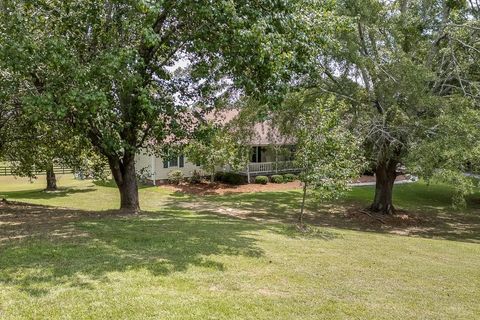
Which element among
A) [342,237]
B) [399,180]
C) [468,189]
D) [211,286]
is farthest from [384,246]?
[399,180]

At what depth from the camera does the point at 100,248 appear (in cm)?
802

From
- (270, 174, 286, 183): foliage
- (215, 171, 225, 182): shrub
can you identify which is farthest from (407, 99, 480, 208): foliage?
(215, 171, 225, 182): shrub

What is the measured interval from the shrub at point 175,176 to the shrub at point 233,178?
11.7ft

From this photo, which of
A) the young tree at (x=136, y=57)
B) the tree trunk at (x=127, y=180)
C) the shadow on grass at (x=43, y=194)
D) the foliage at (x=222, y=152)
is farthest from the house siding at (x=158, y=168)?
the young tree at (x=136, y=57)

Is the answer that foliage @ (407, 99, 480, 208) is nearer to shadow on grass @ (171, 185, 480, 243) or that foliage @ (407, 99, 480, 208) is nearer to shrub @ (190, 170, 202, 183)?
shadow on grass @ (171, 185, 480, 243)

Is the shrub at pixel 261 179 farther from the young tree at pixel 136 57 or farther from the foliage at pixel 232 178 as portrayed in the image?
the young tree at pixel 136 57

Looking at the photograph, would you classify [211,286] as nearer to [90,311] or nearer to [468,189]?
[90,311]

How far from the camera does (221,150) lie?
27.9 m

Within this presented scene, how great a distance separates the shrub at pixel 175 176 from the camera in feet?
108

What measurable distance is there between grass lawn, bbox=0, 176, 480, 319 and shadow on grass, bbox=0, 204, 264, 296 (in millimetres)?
21

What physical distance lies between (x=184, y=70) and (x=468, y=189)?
34.9 feet

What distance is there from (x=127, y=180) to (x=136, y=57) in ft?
16.5

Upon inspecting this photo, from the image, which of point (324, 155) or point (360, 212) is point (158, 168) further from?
point (324, 155)

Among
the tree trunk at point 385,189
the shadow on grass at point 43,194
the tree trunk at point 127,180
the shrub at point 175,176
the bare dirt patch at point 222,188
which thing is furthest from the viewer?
the shrub at point 175,176
